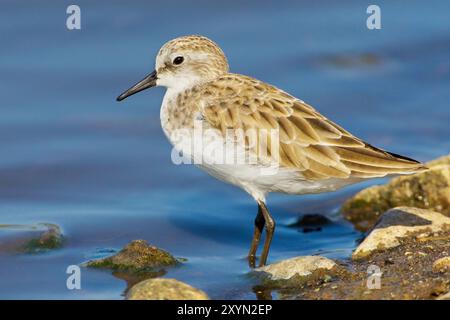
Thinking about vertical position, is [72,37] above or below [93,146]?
above

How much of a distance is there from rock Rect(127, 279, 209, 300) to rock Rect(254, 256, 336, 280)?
862mm

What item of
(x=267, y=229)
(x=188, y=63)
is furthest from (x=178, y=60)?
(x=267, y=229)

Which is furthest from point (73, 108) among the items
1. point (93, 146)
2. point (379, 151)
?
point (379, 151)

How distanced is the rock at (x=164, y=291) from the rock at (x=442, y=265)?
1.66 m

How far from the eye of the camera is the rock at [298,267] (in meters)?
7.07

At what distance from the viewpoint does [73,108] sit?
11.4 metres

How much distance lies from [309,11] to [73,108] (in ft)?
12.4

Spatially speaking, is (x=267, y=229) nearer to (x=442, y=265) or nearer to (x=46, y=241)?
(x=442, y=265)

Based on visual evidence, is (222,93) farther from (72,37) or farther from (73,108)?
(72,37)

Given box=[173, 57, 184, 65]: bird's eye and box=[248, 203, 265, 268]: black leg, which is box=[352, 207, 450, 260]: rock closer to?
box=[248, 203, 265, 268]: black leg

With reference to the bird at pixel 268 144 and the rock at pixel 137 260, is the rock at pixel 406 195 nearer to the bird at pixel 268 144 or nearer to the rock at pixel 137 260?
the bird at pixel 268 144

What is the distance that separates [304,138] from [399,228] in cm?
110

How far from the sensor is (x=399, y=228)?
789cm
